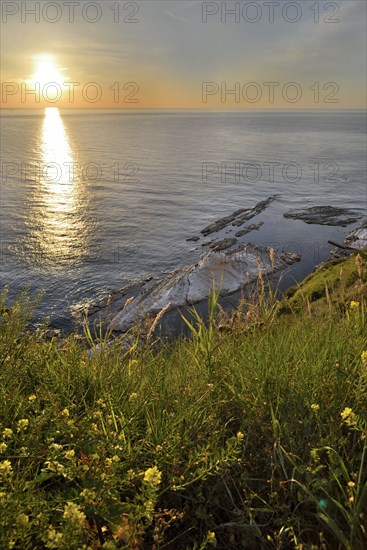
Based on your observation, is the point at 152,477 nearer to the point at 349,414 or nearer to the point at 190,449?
the point at 190,449

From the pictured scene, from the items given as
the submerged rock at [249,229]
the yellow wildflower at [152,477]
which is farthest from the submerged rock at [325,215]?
the yellow wildflower at [152,477]

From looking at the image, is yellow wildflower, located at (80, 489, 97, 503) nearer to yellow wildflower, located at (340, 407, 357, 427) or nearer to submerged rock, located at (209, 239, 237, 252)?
yellow wildflower, located at (340, 407, 357, 427)

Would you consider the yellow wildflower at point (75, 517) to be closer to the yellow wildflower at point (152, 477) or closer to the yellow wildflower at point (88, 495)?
the yellow wildflower at point (88, 495)

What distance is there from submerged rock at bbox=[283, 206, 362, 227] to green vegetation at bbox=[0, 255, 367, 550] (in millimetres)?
40697

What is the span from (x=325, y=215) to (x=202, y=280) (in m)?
24.6

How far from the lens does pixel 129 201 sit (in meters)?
56.4

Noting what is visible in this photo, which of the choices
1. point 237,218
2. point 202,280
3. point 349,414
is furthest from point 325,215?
point 349,414

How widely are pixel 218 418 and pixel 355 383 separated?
1.35 meters

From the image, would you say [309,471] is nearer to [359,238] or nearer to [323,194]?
[359,238]

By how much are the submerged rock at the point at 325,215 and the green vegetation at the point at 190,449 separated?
4070 centimetres

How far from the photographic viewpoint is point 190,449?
10.5ft

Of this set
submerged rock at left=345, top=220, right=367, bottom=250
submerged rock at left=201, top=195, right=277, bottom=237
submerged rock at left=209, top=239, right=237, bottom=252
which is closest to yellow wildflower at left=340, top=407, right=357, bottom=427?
submerged rock at left=209, top=239, right=237, bottom=252

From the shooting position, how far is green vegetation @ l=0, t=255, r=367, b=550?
261 cm

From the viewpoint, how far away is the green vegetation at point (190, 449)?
2.61 m
